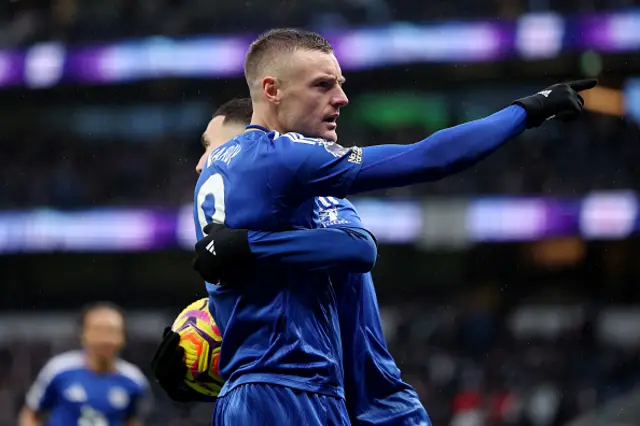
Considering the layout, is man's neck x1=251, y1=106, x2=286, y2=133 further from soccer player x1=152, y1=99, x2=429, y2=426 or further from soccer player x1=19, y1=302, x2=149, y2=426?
soccer player x1=19, y1=302, x2=149, y2=426

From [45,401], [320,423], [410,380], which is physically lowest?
[410,380]

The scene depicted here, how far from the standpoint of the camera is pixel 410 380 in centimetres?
1683

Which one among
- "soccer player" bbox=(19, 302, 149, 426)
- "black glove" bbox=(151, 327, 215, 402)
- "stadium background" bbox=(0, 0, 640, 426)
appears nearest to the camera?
"black glove" bbox=(151, 327, 215, 402)

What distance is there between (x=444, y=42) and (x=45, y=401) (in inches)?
477

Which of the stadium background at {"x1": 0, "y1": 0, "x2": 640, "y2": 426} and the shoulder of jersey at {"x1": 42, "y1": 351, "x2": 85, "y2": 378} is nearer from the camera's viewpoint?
the shoulder of jersey at {"x1": 42, "y1": 351, "x2": 85, "y2": 378}

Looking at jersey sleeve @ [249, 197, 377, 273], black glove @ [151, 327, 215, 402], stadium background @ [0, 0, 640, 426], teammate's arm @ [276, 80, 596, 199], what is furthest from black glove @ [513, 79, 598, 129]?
stadium background @ [0, 0, 640, 426]

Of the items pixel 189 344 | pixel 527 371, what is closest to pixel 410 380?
pixel 527 371

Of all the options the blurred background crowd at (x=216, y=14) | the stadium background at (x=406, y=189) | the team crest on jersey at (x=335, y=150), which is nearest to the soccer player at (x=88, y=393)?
the team crest on jersey at (x=335, y=150)

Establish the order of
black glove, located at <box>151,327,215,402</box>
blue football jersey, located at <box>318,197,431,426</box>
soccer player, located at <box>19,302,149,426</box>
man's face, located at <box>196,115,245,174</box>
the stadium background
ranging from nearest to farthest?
blue football jersey, located at <box>318,197,431,426</box> < black glove, located at <box>151,327,215,402</box> < man's face, located at <box>196,115,245,174</box> < soccer player, located at <box>19,302,149,426</box> < the stadium background

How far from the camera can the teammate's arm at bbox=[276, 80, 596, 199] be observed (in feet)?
10.4

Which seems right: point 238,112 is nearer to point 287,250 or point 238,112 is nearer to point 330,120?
point 330,120

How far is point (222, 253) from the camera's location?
3.26m

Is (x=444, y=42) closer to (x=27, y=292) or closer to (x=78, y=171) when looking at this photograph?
(x=78, y=171)

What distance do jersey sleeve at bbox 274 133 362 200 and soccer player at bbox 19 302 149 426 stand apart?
19.4 feet
